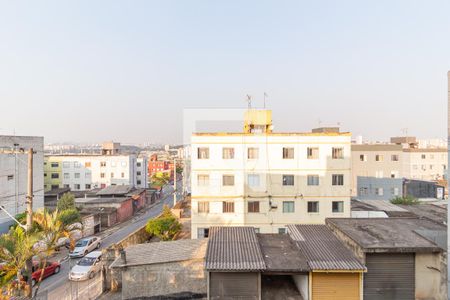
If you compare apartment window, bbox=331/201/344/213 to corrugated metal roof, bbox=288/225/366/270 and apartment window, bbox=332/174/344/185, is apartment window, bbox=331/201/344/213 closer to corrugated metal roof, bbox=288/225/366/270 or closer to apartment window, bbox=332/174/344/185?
apartment window, bbox=332/174/344/185

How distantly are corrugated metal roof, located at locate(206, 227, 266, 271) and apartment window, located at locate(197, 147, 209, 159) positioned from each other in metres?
12.5

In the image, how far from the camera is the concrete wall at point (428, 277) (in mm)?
11953

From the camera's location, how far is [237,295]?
11.7 m

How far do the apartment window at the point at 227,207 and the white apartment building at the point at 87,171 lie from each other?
4254 cm

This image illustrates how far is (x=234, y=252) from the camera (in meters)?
12.6

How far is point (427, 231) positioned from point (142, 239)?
22055mm

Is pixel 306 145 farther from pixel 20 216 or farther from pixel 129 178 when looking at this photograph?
pixel 129 178

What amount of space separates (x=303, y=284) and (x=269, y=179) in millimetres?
15499

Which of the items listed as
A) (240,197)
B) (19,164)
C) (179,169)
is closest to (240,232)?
(240,197)

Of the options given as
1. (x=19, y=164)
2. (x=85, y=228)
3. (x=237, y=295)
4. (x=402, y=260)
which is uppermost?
(x=19, y=164)

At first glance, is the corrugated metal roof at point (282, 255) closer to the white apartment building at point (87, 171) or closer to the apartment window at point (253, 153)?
the apartment window at point (253, 153)

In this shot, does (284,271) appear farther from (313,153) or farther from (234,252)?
(313,153)

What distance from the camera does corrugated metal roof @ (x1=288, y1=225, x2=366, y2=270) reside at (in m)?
11.6

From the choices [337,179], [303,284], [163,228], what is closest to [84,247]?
[163,228]
